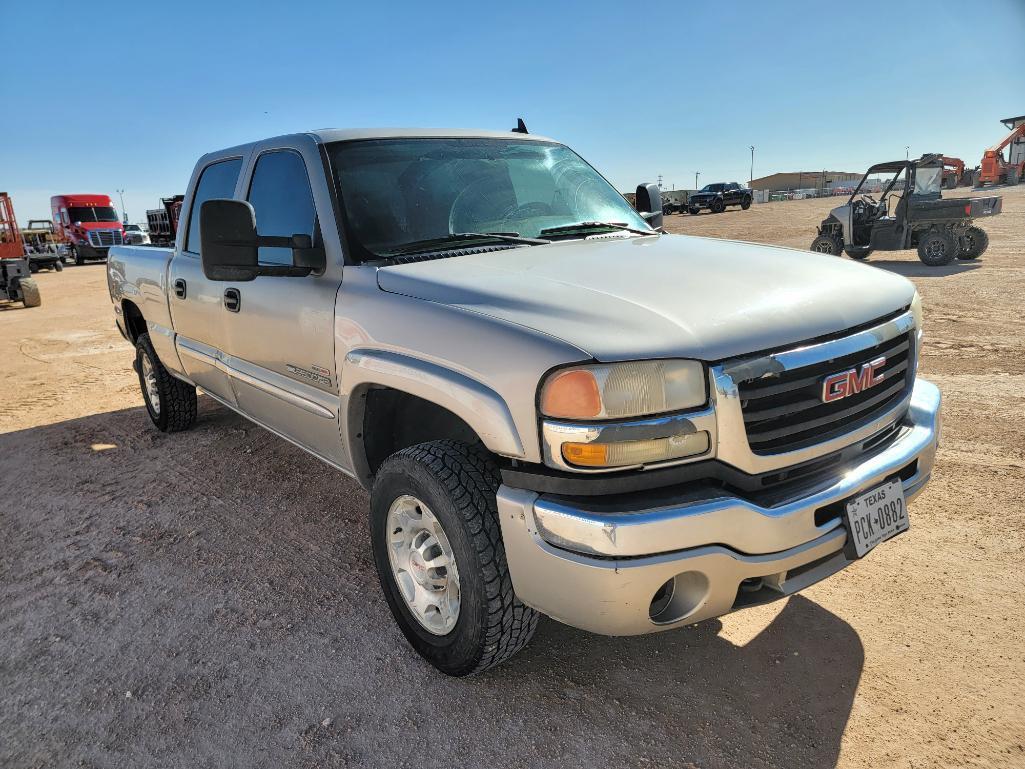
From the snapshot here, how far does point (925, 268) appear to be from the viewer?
13031 mm

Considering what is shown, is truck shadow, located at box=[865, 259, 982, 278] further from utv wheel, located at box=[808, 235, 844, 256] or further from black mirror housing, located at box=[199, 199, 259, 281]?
black mirror housing, located at box=[199, 199, 259, 281]

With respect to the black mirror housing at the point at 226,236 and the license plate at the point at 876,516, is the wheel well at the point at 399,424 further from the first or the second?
the license plate at the point at 876,516

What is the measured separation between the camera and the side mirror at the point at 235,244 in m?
2.65

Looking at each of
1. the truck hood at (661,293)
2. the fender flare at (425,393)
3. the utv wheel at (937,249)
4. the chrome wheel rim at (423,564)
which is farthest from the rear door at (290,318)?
the utv wheel at (937,249)

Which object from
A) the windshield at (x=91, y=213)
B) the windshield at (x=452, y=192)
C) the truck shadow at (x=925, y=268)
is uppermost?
the windshield at (x=91, y=213)

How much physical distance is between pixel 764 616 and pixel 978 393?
3.68 m

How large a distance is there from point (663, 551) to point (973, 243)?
47.7 feet

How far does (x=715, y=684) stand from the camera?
2.42 m

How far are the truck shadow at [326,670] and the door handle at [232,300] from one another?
3.83 feet

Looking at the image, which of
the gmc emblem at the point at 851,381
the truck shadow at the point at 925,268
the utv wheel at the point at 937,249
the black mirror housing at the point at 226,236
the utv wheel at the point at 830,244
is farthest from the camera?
the utv wheel at the point at 830,244

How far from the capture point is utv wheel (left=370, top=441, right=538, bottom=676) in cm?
216

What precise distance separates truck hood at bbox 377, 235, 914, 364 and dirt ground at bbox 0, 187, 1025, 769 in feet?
3.99

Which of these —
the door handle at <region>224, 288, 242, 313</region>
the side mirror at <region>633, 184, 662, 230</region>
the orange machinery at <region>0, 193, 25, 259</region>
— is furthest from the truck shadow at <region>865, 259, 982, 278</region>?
the orange machinery at <region>0, 193, 25, 259</region>

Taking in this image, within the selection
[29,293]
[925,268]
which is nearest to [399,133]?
[925,268]
